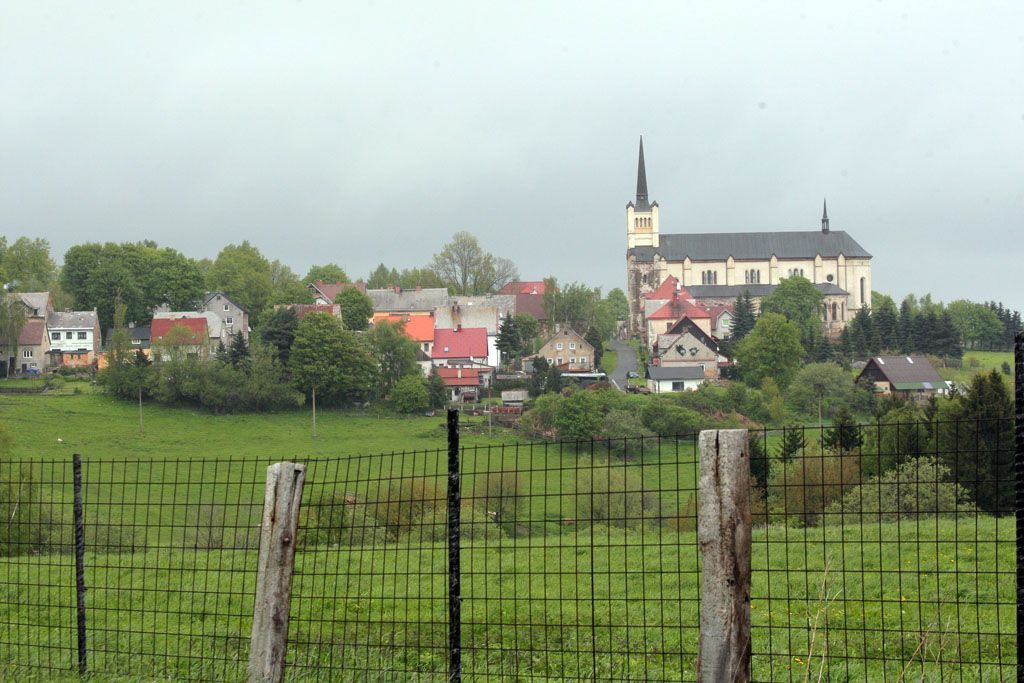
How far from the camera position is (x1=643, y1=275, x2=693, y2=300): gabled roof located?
134875 mm

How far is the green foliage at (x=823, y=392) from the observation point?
89125 millimetres

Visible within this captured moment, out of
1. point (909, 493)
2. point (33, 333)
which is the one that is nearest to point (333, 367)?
point (33, 333)

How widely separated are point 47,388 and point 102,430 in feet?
49.7

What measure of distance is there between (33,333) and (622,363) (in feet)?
180

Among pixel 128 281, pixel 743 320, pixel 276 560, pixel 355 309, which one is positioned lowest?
pixel 276 560

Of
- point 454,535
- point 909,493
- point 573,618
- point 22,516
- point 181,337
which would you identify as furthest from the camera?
point 181,337

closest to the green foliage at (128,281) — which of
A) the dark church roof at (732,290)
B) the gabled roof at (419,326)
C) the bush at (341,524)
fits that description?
the gabled roof at (419,326)

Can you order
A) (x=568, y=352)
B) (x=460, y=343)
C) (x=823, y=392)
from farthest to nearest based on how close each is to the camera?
(x=460, y=343)
(x=568, y=352)
(x=823, y=392)

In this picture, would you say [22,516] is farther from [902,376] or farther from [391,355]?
[902,376]

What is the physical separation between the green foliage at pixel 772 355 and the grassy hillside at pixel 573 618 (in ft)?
279

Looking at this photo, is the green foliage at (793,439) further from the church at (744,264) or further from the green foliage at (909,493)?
the church at (744,264)

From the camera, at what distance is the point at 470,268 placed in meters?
143

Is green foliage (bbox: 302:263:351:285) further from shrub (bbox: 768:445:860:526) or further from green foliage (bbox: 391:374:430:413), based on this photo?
shrub (bbox: 768:445:860:526)

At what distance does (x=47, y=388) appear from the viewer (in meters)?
82.4
